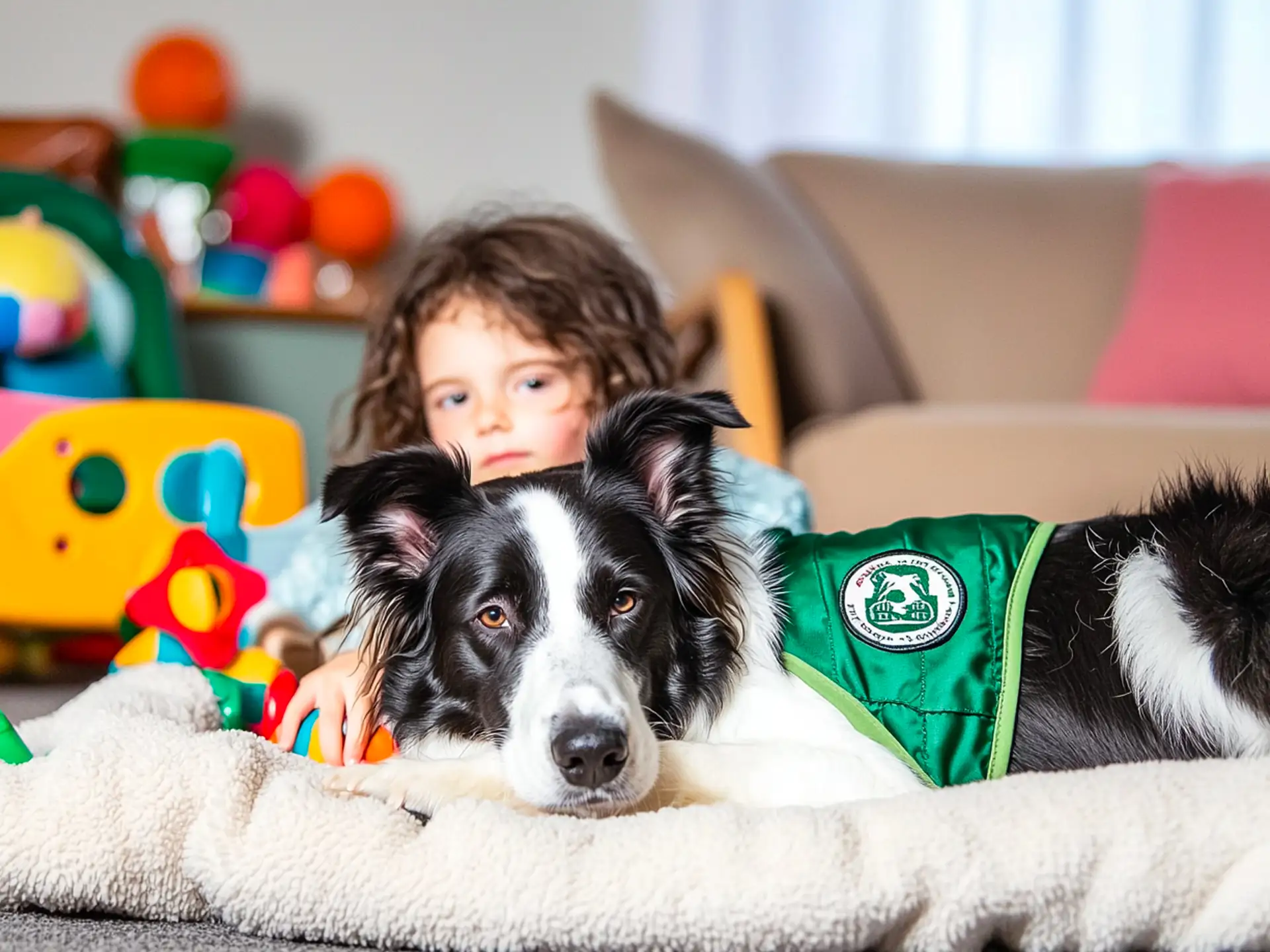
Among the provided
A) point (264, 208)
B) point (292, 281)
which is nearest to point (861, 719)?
point (292, 281)

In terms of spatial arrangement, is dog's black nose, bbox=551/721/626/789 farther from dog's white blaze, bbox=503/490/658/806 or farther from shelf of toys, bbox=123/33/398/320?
shelf of toys, bbox=123/33/398/320

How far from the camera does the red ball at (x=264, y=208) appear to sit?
4.74 metres

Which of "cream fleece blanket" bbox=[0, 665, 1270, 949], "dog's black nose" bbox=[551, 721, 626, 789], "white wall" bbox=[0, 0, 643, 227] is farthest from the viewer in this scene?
"white wall" bbox=[0, 0, 643, 227]

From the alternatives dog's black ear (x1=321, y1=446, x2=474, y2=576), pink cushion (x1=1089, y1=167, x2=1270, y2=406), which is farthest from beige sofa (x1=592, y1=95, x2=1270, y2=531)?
dog's black ear (x1=321, y1=446, x2=474, y2=576)

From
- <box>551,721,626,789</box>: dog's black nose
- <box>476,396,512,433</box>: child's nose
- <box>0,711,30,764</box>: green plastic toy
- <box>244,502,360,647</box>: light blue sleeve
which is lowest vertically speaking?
<box>244,502,360,647</box>: light blue sleeve

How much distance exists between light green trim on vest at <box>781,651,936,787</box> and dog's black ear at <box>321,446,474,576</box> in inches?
20.7

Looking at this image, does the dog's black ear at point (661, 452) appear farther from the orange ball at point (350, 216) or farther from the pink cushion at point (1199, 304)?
the orange ball at point (350, 216)

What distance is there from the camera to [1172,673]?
5.02ft

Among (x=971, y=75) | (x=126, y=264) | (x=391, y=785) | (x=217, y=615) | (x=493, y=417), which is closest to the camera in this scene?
(x=391, y=785)

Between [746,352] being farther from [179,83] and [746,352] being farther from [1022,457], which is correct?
[179,83]

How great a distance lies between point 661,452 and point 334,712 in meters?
0.59

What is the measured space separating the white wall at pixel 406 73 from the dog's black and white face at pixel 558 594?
12.7ft

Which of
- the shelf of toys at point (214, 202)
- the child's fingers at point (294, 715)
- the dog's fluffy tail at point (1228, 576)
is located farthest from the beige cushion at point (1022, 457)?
the shelf of toys at point (214, 202)

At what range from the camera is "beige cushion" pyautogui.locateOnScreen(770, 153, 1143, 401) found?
3.66m
